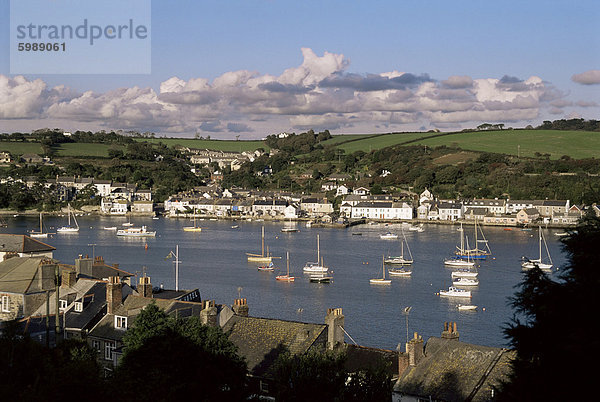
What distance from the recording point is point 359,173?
11969 centimetres

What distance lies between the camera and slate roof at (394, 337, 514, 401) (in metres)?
12.7

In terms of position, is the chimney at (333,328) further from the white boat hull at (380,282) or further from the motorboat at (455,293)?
the white boat hull at (380,282)

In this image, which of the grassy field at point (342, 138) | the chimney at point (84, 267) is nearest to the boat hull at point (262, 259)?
the chimney at point (84, 267)

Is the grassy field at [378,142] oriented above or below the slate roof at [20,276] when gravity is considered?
above

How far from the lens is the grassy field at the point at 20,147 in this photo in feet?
403

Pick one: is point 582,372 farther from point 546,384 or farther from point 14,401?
point 14,401

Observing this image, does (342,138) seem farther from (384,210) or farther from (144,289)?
(144,289)

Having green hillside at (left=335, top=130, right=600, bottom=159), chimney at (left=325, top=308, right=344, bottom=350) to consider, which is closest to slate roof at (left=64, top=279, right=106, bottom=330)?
chimney at (left=325, top=308, right=344, bottom=350)

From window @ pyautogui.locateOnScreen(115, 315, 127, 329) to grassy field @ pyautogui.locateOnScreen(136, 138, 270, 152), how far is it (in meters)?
160

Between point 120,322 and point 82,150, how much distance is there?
4927 inches

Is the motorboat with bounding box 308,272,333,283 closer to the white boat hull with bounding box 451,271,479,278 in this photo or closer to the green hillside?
the white boat hull with bounding box 451,271,479,278

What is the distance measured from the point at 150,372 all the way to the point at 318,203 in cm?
8951

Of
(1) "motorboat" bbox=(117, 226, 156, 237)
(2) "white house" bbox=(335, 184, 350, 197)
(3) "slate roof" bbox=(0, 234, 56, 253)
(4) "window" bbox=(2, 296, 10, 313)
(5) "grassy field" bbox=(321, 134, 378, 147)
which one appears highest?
(5) "grassy field" bbox=(321, 134, 378, 147)

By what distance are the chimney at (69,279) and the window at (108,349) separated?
4.09 metres
